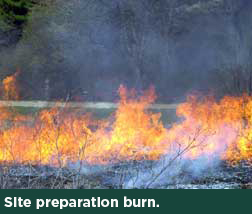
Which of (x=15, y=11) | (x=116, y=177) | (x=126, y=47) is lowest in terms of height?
(x=116, y=177)

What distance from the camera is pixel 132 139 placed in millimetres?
12547

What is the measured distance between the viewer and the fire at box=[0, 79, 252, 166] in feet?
36.0

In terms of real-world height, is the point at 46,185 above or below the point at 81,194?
above

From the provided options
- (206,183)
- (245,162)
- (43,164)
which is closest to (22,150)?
(43,164)

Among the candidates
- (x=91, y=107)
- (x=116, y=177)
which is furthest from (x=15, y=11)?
(x=116, y=177)

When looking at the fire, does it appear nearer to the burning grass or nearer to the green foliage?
the burning grass

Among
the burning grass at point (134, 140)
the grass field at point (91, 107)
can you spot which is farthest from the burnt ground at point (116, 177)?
the grass field at point (91, 107)

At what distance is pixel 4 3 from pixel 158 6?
808 centimetres

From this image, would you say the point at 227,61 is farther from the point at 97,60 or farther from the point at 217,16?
the point at 97,60

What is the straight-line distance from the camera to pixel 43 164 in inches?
425

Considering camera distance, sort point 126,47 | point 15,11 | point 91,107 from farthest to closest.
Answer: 1. point 15,11
2. point 126,47
3. point 91,107

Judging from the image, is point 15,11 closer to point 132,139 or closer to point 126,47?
point 126,47

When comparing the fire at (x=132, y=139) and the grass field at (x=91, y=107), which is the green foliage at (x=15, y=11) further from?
the fire at (x=132, y=139)

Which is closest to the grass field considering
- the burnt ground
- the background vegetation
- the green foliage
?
the background vegetation
